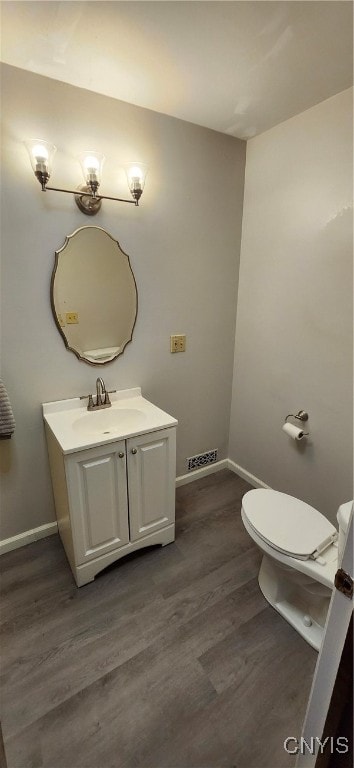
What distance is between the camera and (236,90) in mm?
1476

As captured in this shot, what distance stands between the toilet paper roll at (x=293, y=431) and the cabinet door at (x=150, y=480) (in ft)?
2.31

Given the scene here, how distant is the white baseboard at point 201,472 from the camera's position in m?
2.38

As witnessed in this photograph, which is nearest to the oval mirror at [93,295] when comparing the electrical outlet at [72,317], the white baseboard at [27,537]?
the electrical outlet at [72,317]

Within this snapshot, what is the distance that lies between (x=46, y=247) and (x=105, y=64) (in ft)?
2.56

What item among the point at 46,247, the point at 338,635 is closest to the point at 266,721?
the point at 338,635

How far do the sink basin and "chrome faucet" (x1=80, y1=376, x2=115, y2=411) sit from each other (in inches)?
1.4

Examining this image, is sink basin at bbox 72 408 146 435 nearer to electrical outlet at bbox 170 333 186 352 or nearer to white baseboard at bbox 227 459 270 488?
electrical outlet at bbox 170 333 186 352

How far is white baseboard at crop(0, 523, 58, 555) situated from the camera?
1768mm

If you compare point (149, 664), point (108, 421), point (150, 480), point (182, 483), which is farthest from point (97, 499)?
point (182, 483)

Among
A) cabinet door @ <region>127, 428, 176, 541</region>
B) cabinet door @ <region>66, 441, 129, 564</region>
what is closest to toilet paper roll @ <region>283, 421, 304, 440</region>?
cabinet door @ <region>127, 428, 176, 541</region>

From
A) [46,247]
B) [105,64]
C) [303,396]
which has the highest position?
[105,64]

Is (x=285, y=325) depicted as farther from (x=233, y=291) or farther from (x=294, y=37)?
(x=294, y=37)

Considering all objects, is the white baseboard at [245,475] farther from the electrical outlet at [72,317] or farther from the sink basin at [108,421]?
the electrical outlet at [72,317]

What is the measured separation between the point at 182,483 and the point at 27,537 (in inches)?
42.6
